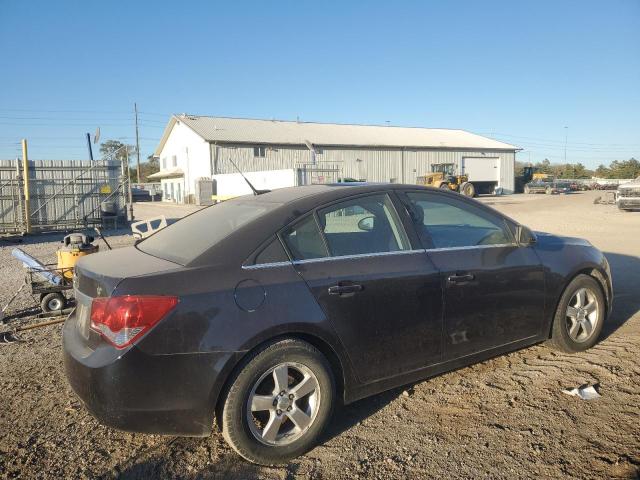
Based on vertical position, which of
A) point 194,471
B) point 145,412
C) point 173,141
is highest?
point 173,141

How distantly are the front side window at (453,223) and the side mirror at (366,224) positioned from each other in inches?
11.8

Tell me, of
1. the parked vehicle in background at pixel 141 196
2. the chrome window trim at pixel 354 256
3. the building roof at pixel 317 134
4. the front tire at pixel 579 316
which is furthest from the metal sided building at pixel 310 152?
the chrome window trim at pixel 354 256

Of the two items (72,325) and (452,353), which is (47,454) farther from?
(452,353)

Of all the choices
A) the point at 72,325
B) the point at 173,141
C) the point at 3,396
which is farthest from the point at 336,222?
the point at 173,141

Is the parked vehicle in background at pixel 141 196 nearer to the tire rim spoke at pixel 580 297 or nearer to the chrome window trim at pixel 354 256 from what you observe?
the tire rim spoke at pixel 580 297

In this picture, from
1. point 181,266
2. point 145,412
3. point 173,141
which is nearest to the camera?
point 145,412

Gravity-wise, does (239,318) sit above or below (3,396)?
above

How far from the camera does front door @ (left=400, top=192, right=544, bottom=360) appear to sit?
3588 millimetres

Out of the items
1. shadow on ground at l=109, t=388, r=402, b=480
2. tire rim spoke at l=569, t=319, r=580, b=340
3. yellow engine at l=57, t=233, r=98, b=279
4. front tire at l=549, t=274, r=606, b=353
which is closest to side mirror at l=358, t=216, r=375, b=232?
shadow on ground at l=109, t=388, r=402, b=480

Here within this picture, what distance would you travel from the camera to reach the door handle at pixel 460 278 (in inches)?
140

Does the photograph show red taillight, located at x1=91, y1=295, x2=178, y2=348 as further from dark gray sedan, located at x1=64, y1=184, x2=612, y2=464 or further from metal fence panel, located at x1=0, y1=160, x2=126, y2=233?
metal fence panel, located at x1=0, y1=160, x2=126, y2=233

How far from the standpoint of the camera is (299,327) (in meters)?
2.94

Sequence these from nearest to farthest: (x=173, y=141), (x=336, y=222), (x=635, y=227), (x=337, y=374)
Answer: (x=337, y=374) → (x=336, y=222) → (x=635, y=227) → (x=173, y=141)

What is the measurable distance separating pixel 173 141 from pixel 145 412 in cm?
5142
